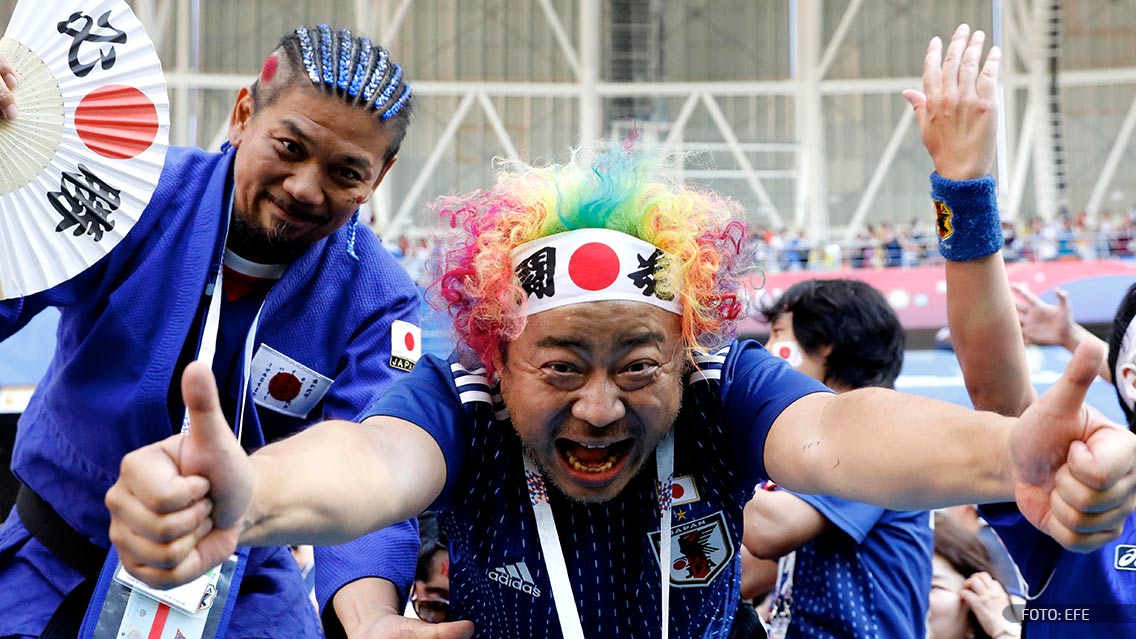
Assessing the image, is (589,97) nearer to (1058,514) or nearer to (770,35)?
(770,35)

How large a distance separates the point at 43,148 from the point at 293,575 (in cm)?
100

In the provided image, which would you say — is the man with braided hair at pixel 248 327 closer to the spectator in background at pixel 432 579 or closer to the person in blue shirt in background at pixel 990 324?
the spectator in background at pixel 432 579

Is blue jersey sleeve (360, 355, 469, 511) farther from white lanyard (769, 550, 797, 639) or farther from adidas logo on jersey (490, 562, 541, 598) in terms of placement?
white lanyard (769, 550, 797, 639)

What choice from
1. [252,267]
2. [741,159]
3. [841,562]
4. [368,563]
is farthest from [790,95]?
[368,563]

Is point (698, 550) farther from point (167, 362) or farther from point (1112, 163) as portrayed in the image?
point (1112, 163)

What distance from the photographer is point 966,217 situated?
6.86 feet

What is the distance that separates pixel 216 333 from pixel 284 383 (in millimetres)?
186

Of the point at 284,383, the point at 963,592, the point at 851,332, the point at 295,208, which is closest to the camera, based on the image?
the point at 295,208

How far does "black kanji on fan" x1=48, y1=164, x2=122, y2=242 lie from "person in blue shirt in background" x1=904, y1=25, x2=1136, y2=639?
147cm

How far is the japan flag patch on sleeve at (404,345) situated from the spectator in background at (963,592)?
175 cm

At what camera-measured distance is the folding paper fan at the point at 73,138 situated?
7.12 ft

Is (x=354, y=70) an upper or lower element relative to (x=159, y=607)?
upper

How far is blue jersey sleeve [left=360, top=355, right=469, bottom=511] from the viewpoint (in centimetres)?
195

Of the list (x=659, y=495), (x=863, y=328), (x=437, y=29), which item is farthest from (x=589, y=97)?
(x=659, y=495)
